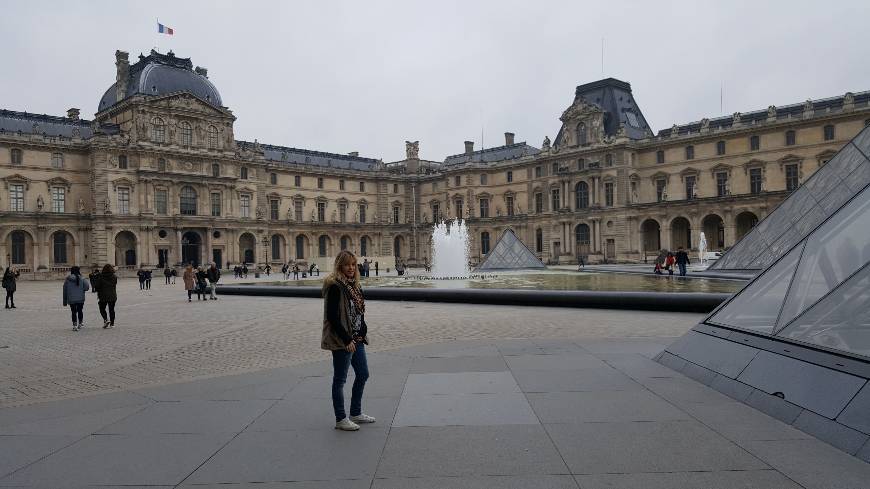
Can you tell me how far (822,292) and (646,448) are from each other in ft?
9.32

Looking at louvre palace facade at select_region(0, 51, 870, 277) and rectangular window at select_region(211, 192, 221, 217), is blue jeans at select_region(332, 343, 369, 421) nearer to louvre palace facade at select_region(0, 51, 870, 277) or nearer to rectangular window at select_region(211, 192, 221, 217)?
louvre palace facade at select_region(0, 51, 870, 277)

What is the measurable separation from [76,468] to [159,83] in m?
57.2

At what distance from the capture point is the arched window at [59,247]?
4950 centimetres

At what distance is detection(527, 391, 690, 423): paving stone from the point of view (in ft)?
17.3

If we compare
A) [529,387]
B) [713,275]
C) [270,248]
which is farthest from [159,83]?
[529,387]

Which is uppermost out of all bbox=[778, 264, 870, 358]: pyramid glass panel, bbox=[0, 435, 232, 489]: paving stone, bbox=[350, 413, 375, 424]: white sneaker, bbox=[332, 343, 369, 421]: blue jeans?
bbox=[778, 264, 870, 358]: pyramid glass panel

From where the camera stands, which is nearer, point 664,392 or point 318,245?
point 664,392

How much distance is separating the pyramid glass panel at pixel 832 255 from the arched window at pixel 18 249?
5545 cm

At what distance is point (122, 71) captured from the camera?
185ft

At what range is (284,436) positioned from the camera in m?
4.96

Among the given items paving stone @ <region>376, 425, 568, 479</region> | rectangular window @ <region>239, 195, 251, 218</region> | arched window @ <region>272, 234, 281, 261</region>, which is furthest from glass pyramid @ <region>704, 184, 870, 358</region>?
arched window @ <region>272, 234, 281, 261</region>

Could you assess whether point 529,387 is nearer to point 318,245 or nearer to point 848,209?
point 848,209

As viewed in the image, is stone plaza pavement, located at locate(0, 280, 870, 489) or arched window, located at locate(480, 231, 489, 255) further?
arched window, located at locate(480, 231, 489, 255)

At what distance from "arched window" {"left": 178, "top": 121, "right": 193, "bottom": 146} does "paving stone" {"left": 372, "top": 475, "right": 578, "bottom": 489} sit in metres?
56.9
